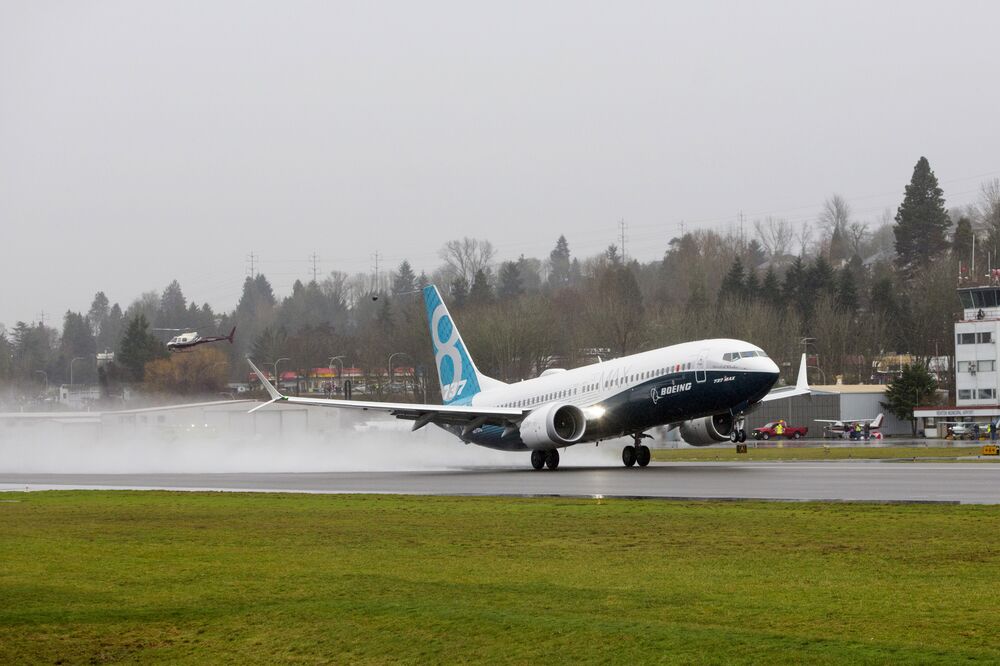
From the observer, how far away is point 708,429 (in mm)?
47031

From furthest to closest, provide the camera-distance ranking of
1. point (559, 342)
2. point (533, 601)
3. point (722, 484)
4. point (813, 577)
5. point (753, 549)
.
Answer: point (559, 342)
point (722, 484)
point (753, 549)
point (813, 577)
point (533, 601)

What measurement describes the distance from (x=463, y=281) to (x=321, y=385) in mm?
33100

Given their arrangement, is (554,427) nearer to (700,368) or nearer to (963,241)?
(700,368)

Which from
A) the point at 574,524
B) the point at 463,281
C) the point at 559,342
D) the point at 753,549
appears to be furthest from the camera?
the point at 463,281

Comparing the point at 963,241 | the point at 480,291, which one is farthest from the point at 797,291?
the point at 480,291

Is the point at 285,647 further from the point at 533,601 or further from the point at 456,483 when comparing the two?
the point at 456,483

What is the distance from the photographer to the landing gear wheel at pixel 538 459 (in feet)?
157

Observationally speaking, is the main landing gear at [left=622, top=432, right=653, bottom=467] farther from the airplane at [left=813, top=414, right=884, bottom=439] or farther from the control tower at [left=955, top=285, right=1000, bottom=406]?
the control tower at [left=955, top=285, right=1000, bottom=406]

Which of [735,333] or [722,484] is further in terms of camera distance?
[735,333]

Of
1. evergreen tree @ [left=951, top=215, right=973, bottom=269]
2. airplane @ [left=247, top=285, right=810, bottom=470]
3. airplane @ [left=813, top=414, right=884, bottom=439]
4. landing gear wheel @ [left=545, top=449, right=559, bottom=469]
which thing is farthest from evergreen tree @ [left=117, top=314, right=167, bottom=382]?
evergreen tree @ [left=951, top=215, right=973, bottom=269]

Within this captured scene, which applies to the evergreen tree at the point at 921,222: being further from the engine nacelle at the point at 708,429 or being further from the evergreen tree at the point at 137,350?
the engine nacelle at the point at 708,429

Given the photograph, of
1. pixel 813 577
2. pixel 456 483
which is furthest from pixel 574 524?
pixel 456 483

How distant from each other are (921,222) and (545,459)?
158 meters

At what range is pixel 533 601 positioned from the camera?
14523mm
